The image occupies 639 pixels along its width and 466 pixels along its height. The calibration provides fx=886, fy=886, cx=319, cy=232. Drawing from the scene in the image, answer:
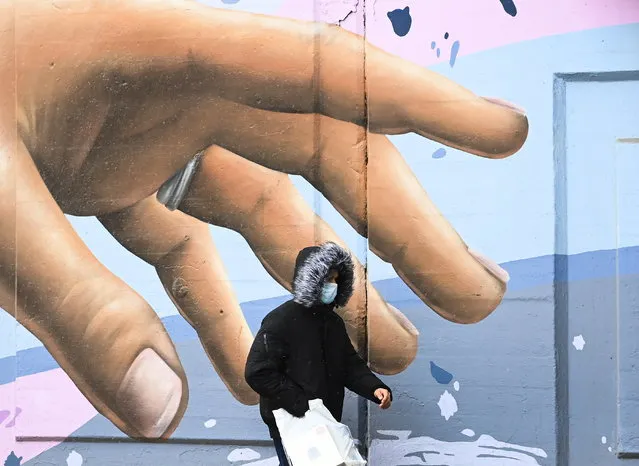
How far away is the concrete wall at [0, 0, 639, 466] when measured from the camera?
457 cm

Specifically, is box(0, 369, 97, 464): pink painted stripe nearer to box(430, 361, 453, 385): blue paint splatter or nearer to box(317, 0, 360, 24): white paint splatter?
box(430, 361, 453, 385): blue paint splatter

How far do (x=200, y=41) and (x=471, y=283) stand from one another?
6.51 ft

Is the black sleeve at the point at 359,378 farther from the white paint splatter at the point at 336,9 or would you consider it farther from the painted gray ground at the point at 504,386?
the white paint splatter at the point at 336,9

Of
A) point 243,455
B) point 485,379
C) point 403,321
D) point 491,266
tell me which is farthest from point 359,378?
point 243,455

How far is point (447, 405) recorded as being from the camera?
4652 mm

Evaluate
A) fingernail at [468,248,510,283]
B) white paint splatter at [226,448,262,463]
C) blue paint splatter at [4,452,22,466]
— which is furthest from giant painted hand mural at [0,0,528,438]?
blue paint splatter at [4,452,22,466]

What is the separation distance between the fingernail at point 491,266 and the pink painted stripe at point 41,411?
2.32 metres

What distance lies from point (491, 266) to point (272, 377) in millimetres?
1464

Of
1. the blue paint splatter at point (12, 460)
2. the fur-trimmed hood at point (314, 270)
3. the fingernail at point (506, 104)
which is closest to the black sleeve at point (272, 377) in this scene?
the fur-trimmed hood at point (314, 270)

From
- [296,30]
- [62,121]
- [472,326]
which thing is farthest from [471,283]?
[62,121]

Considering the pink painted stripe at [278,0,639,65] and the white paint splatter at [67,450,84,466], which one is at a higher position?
the pink painted stripe at [278,0,639,65]

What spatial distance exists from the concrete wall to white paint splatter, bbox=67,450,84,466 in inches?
0.9

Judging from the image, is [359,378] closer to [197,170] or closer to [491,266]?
[491,266]

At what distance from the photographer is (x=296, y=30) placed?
15.9 ft
